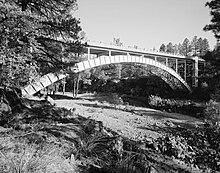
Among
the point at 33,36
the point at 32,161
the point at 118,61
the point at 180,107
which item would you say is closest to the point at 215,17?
the point at 33,36

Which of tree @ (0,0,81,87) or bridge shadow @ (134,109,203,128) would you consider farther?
bridge shadow @ (134,109,203,128)

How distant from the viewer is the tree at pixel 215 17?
736 cm

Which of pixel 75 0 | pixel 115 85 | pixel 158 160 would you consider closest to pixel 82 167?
pixel 158 160

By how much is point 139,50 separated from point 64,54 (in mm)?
15413

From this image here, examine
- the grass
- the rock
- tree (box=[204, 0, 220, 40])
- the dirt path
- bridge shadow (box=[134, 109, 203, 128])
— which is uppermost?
tree (box=[204, 0, 220, 40])

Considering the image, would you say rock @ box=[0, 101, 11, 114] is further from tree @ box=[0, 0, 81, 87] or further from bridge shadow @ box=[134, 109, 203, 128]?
bridge shadow @ box=[134, 109, 203, 128]

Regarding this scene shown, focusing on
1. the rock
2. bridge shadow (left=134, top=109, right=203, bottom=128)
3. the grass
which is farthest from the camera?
bridge shadow (left=134, top=109, right=203, bottom=128)

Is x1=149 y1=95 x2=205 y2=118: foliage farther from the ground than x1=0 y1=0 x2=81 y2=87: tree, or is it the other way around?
x1=0 y1=0 x2=81 y2=87: tree

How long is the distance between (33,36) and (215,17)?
800 cm

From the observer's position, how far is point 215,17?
741cm

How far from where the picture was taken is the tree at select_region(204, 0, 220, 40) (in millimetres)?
7364

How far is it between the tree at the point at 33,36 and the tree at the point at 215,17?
6402mm

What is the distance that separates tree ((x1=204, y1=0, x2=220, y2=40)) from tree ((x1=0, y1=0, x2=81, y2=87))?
640 centimetres

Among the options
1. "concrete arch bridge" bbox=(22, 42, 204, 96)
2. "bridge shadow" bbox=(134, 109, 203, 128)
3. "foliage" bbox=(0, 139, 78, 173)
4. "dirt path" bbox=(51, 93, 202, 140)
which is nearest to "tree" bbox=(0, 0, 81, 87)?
"concrete arch bridge" bbox=(22, 42, 204, 96)
